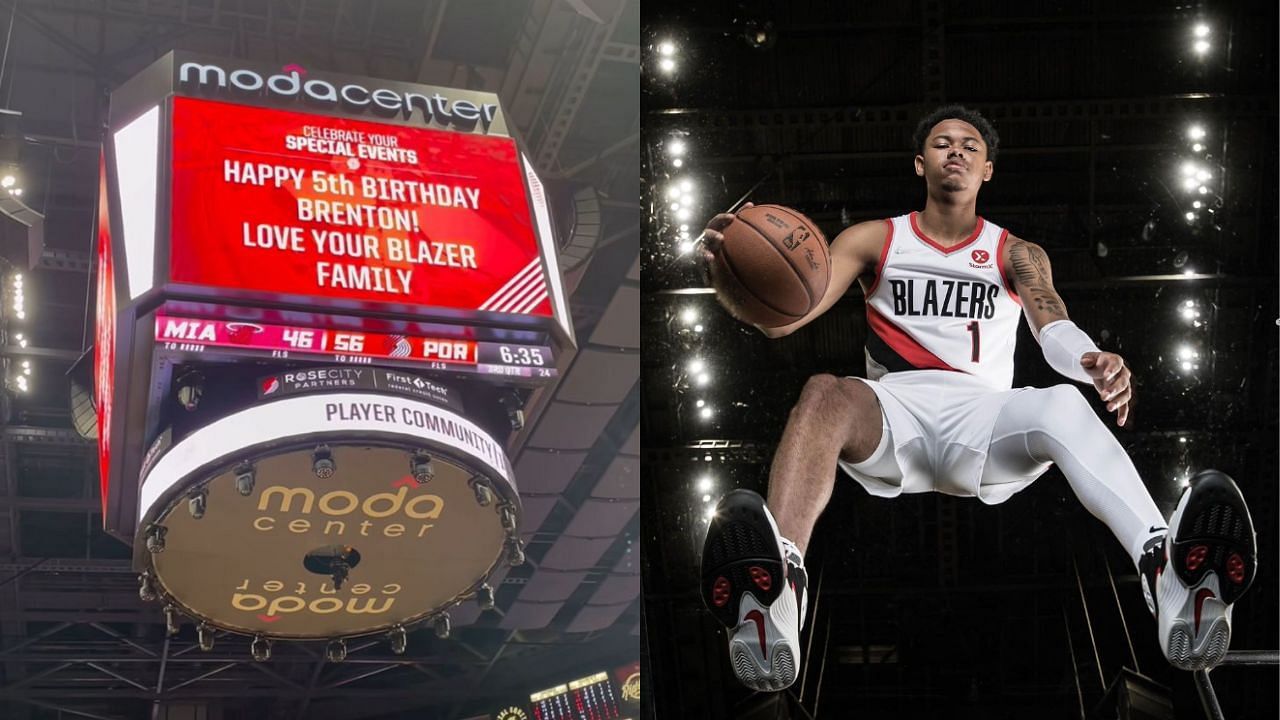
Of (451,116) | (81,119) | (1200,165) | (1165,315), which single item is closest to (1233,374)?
(1165,315)

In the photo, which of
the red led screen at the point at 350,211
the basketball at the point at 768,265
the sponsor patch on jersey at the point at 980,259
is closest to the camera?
the basketball at the point at 768,265

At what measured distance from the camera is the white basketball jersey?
443 cm

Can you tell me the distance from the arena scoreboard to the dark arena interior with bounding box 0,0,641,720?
0.43 feet

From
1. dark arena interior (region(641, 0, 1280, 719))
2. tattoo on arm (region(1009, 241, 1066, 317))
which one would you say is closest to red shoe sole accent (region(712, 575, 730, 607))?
tattoo on arm (region(1009, 241, 1066, 317))

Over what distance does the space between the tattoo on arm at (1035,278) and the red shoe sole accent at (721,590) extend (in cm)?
146

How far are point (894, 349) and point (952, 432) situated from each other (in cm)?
36

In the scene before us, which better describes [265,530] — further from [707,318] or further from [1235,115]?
[1235,115]

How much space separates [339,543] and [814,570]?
211cm

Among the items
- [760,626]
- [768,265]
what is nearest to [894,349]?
[768,265]

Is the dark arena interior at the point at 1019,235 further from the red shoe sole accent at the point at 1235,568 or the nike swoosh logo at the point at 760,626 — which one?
the nike swoosh logo at the point at 760,626

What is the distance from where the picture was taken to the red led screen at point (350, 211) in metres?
5.88

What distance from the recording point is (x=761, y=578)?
11.5 feet

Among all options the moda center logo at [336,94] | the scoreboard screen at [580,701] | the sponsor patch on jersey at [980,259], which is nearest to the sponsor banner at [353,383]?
the moda center logo at [336,94]

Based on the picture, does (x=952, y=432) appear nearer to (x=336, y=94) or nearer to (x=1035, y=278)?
(x=1035, y=278)
